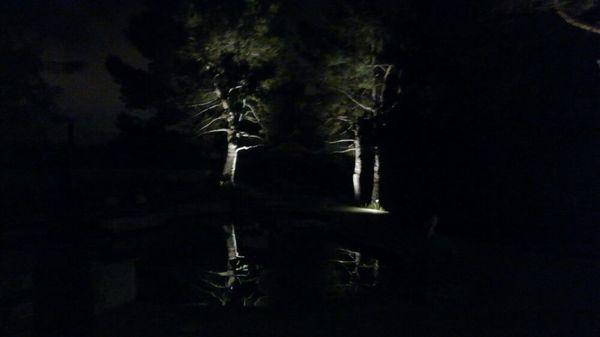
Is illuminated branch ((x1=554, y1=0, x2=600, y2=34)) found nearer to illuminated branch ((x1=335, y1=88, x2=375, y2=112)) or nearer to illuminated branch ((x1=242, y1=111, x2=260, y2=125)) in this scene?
illuminated branch ((x1=335, y1=88, x2=375, y2=112))

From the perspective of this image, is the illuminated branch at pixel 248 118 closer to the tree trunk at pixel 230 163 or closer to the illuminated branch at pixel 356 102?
the tree trunk at pixel 230 163

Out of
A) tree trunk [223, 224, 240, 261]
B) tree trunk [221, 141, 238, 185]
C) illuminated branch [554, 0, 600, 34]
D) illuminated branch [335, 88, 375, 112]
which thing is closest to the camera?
illuminated branch [554, 0, 600, 34]

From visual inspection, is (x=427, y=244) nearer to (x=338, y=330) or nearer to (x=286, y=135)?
(x=338, y=330)

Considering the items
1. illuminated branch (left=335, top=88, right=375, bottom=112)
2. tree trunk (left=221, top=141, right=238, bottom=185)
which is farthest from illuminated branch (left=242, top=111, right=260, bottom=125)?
illuminated branch (left=335, top=88, right=375, bottom=112)

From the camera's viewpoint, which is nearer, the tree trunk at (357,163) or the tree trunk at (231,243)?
the tree trunk at (231,243)

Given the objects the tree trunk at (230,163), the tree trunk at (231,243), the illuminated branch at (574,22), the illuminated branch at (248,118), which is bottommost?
the tree trunk at (231,243)

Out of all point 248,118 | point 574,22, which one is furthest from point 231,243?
point 248,118

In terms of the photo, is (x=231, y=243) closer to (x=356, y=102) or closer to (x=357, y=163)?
(x=356, y=102)

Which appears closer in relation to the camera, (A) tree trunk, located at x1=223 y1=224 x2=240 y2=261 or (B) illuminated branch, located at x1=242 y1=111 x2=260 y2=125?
(A) tree trunk, located at x1=223 y1=224 x2=240 y2=261

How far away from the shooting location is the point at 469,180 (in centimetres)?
1866

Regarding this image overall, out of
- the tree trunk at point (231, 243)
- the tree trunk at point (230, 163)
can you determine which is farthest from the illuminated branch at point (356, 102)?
the tree trunk at point (231, 243)

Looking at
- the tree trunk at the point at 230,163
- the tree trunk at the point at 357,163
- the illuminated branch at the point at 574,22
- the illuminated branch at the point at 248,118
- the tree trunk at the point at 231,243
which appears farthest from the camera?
the illuminated branch at the point at 248,118

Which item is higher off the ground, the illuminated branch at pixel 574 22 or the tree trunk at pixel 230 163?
the illuminated branch at pixel 574 22

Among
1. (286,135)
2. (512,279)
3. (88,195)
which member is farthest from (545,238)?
(286,135)
